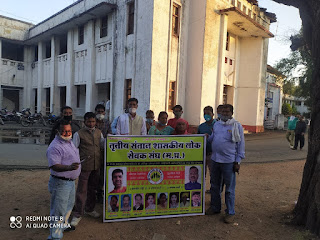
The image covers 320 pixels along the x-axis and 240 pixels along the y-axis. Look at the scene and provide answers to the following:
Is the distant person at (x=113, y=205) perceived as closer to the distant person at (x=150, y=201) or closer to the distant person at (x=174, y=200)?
the distant person at (x=150, y=201)

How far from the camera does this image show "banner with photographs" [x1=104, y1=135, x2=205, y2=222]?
11.7ft

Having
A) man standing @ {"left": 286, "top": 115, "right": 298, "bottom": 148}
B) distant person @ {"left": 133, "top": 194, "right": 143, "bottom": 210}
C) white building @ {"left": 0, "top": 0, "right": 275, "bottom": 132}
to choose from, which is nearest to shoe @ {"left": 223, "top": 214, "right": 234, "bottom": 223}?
distant person @ {"left": 133, "top": 194, "right": 143, "bottom": 210}

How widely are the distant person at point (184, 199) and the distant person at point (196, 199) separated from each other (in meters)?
0.09

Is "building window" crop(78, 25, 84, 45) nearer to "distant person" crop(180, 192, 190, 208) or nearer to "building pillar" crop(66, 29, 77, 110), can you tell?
"building pillar" crop(66, 29, 77, 110)

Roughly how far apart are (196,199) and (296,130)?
31.5 feet

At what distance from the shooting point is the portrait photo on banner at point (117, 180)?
11.7 ft

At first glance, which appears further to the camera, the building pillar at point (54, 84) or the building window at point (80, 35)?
the building pillar at point (54, 84)

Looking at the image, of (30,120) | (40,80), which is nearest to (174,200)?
(30,120)

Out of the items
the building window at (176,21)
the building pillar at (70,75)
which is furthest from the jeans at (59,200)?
the building pillar at (70,75)

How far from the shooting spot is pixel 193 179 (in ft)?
12.9

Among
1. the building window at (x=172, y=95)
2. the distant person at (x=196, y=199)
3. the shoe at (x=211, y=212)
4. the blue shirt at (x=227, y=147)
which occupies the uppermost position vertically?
the building window at (x=172, y=95)

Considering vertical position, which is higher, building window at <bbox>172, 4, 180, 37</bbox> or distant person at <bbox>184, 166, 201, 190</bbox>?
building window at <bbox>172, 4, 180, 37</bbox>

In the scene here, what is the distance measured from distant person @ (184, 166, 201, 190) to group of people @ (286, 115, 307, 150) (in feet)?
30.4

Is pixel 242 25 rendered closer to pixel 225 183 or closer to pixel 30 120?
pixel 225 183
